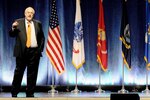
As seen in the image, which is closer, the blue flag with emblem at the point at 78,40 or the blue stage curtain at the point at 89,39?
the blue flag with emblem at the point at 78,40

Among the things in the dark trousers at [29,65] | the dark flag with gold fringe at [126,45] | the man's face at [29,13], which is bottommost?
the dark trousers at [29,65]

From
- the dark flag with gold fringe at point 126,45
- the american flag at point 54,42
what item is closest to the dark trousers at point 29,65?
the american flag at point 54,42

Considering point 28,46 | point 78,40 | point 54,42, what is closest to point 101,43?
point 78,40

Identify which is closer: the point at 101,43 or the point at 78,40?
the point at 78,40

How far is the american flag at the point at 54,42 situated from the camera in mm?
7906

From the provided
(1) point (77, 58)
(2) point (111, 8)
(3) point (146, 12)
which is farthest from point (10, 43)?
(3) point (146, 12)

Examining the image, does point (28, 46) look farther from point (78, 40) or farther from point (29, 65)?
point (78, 40)

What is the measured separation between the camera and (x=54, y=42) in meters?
7.92

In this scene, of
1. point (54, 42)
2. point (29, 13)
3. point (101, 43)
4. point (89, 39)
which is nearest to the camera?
point (29, 13)

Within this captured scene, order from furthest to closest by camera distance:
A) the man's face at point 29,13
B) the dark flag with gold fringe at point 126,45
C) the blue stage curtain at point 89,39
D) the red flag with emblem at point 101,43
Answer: the blue stage curtain at point 89,39
the red flag with emblem at point 101,43
the dark flag with gold fringe at point 126,45
the man's face at point 29,13

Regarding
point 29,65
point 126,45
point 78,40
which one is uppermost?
point 78,40

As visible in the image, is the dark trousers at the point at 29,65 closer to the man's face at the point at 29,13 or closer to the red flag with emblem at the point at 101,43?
the man's face at the point at 29,13

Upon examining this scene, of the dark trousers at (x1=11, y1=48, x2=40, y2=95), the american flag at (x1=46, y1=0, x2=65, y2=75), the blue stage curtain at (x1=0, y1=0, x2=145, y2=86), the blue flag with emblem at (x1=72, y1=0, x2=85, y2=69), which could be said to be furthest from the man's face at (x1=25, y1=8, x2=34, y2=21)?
the blue stage curtain at (x1=0, y1=0, x2=145, y2=86)

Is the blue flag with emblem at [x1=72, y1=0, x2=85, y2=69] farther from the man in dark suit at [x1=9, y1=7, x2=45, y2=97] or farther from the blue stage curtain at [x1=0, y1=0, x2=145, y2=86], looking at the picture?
the man in dark suit at [x1=9, y1=7, x2=45, y2=97]
